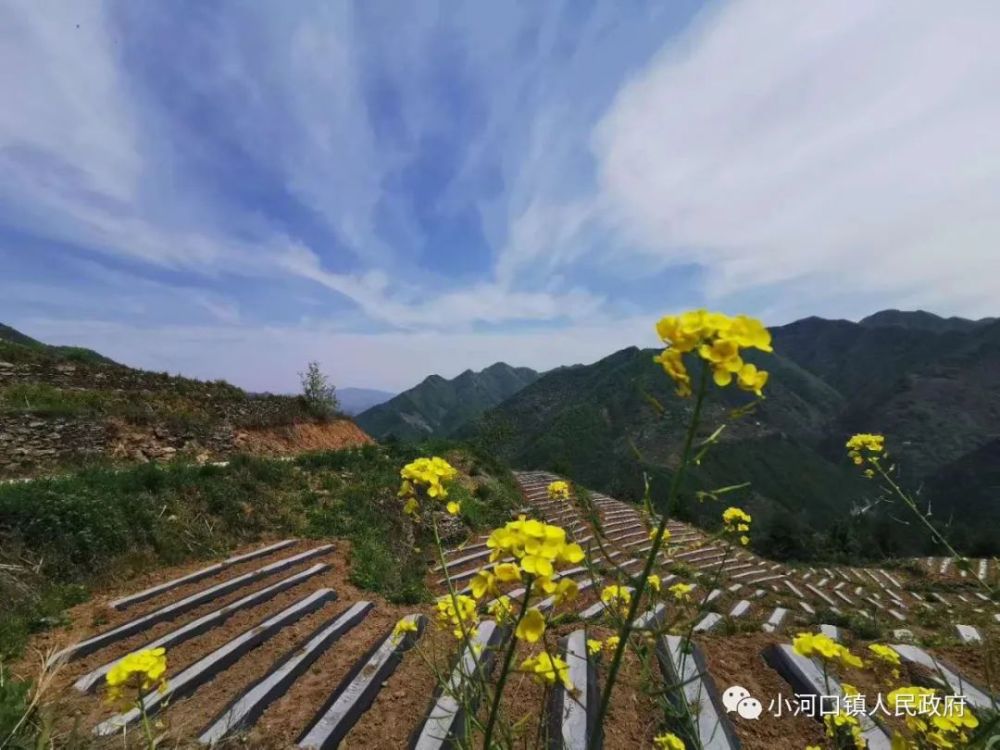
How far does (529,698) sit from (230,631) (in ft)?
10.3

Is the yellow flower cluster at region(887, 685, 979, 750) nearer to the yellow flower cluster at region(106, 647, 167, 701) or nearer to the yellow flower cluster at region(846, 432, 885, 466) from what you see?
the yellow flower cluster at region(846, 432, 885, 466)

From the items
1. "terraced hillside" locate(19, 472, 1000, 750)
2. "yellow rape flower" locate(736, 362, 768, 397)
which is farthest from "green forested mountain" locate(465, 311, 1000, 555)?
"yellow rape flower" locate(736, 362, 768, 397)

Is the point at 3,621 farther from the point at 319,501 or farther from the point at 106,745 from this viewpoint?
the point at 319,501

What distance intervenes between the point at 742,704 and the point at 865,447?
214 centimetres

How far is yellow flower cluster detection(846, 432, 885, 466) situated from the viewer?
3764 millimetres

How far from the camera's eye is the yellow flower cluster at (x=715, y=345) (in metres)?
1.33

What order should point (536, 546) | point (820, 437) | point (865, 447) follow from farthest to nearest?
point (820, 437) < point (865, 447) < point (536, 546)

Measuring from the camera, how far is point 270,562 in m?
6.84

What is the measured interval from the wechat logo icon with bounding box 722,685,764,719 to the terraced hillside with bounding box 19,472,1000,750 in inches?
2.5

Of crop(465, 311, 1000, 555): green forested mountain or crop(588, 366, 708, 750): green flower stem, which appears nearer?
crop(588, 366, 708, 750): green flower stem

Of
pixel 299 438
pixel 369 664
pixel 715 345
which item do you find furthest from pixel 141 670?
pixel 299 438

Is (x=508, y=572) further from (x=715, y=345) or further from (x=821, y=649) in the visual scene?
(x=821, y=649)

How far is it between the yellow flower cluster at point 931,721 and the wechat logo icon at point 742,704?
108cm

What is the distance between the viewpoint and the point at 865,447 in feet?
12.9
